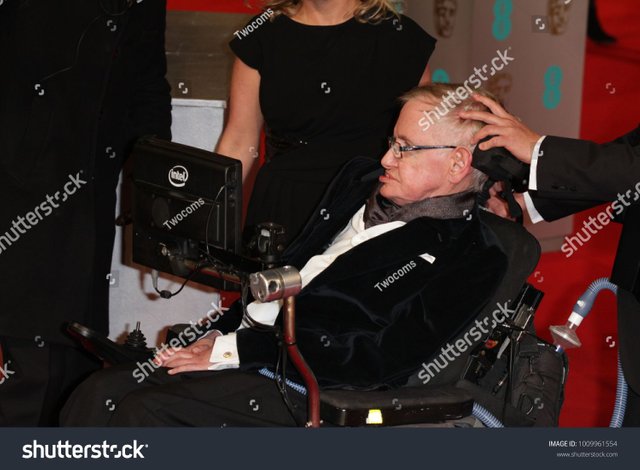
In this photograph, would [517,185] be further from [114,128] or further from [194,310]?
[194,310]

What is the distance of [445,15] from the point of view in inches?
205

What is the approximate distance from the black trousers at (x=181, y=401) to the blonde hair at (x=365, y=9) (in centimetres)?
115

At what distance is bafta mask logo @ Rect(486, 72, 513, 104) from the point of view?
5.46 meters

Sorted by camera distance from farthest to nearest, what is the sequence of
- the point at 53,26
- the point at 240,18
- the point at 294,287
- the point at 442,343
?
the point at 240,18
the point at 53,26
the point at 442,343
the point at 294,287

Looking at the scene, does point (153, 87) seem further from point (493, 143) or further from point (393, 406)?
point (393, 406)

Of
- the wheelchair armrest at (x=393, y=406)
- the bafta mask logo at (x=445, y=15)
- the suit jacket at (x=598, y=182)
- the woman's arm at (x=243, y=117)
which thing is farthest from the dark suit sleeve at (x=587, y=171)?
the bafta mask logo at (x=445, y=15)

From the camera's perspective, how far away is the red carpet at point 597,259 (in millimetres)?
4289

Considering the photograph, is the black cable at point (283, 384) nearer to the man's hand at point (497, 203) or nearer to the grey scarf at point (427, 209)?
the grey scarf at point (427, 209)

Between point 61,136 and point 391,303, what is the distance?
1.16 m

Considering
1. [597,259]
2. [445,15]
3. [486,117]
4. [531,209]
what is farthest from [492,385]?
[597,259]

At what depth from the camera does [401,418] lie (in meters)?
2.33

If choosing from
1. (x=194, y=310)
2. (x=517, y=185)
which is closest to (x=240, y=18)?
(x=194, y=310)

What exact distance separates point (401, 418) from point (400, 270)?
15.3 inches

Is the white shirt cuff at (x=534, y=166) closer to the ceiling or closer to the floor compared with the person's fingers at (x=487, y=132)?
closer to the floor
